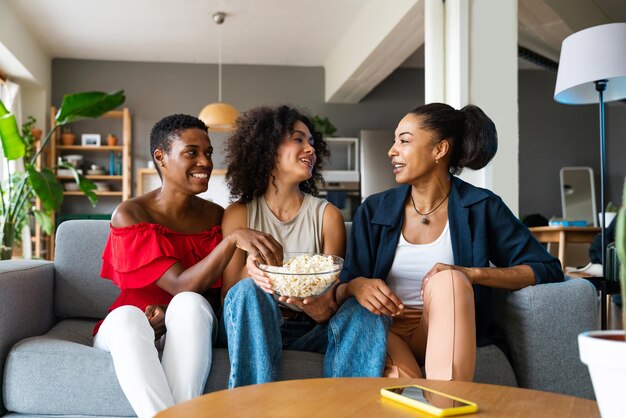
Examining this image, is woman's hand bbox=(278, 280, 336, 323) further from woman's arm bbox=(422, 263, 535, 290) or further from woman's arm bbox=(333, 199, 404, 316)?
woman's arm bbox=(422, 263, 535, 290)

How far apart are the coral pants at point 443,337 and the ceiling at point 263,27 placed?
359 centimetres

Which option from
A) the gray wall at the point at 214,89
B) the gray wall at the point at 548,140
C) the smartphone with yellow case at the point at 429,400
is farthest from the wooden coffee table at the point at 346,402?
the gray wall at the point at 548,140

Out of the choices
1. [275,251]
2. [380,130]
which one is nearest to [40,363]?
[275,251]

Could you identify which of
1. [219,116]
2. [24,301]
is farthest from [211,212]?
[219,116]

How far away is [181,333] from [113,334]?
6.6 inches

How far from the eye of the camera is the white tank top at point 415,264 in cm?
200

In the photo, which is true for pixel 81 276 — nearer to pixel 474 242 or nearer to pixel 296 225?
pixel 296 225

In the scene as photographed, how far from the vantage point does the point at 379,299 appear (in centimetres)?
167

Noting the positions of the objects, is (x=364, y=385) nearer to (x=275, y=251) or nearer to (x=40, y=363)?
(x=275, y=251)

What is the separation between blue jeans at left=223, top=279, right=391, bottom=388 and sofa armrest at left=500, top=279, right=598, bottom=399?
0.41 meters

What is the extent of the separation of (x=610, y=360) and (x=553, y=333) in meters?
1.25

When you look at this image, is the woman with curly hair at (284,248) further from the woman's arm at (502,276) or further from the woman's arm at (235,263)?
the woman's arm at (502,276)

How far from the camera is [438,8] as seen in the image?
14.5 feet

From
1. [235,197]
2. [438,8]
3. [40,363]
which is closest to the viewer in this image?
[40,363]
